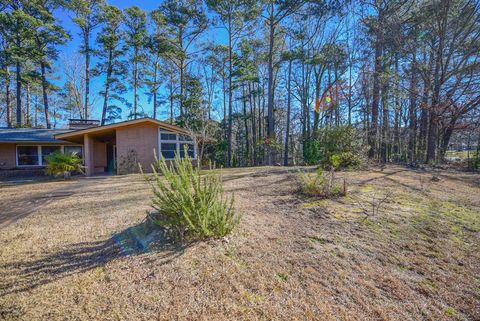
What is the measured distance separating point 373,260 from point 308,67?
1998 centimetres

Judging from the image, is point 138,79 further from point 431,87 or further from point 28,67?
point 431,87

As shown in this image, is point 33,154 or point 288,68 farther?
point 288,68

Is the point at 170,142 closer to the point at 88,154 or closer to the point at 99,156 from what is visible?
the point at 88,154

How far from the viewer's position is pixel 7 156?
1226 centimetres

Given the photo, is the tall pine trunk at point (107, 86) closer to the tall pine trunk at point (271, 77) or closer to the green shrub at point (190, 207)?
the tall pine trunk at point (271, 77)

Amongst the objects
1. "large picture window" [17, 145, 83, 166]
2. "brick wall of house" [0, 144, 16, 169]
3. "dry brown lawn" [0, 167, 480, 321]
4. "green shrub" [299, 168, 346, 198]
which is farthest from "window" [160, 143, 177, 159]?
"green shrub" [299, 168, 346, 198]

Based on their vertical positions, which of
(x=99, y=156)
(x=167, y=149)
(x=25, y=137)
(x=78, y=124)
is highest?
(x=78, y=124)

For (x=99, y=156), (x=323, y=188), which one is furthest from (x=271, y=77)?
(x=99, y=156)

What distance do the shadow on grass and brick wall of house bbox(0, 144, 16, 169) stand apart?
14.6 metres

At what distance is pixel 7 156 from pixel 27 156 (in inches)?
33.2

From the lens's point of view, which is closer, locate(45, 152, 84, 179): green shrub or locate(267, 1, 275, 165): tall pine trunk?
locate(45, 152, 84, 179): green shrub

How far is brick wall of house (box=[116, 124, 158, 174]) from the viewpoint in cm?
1090

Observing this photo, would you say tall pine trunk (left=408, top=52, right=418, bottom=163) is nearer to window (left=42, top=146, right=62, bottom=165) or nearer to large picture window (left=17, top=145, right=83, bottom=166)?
large picture window (left=17, top=145, right=83, bottom=166)

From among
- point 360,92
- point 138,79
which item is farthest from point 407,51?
point 138,79
